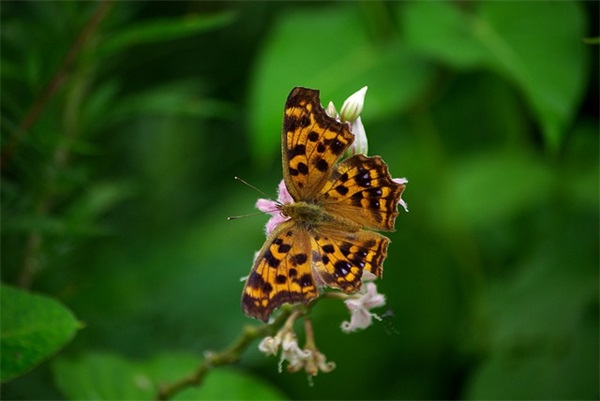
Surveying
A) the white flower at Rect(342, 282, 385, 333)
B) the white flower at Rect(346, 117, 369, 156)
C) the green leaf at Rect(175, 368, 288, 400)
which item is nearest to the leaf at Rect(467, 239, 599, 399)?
the green leaf at Rect(175, 368, 288, 400)

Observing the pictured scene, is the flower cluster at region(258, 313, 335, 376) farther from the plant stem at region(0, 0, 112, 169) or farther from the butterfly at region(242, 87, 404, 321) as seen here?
the plant stem at region(0, 0, 112, 169)

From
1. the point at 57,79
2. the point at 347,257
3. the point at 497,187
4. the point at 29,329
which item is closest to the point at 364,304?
the point at 347,257

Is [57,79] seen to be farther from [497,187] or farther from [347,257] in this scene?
[497,187]

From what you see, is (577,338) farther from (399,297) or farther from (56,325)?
(56,325)

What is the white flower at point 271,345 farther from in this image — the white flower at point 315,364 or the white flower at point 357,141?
the white flower at point 357,141

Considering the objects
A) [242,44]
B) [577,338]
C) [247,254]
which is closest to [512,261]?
[577,338]

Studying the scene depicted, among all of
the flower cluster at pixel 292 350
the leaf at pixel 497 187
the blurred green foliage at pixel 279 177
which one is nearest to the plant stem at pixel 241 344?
the flower cluster at pixel 292 350
